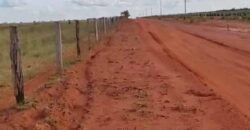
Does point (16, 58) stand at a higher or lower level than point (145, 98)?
higher

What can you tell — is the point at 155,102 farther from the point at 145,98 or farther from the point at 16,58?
the point at 16,58

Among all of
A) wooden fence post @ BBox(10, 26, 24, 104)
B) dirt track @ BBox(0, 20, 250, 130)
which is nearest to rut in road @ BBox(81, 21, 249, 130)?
dirt track @ BBox(0, 20, 250, 130)

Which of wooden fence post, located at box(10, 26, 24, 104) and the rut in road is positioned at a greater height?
wooden fence post, located at box(10, 26, 24, 104)

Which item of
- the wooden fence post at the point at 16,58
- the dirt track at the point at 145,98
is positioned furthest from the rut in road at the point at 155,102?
the wooden fence post at the point at 16,58

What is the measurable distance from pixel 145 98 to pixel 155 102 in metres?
0.58

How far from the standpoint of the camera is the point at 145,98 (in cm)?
1138

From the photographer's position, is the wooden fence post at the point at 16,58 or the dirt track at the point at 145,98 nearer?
the dirt track at the point at 145,98

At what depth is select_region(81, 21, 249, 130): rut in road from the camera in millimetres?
8984

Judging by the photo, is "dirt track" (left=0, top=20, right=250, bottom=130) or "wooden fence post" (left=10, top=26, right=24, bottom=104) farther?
"wooden fence post" (left=10, top=26, right=24, bottom=104)

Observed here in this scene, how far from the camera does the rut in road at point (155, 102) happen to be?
898 centimetres

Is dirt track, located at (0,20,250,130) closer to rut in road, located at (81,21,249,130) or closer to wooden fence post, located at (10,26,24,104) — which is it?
rut in road, located at (81,21,249,130)

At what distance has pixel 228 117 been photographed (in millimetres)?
9281

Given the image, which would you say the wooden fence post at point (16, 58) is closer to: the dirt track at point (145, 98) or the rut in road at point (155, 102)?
the dirt track at point (145, 98)

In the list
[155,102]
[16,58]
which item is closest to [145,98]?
[155,102]
